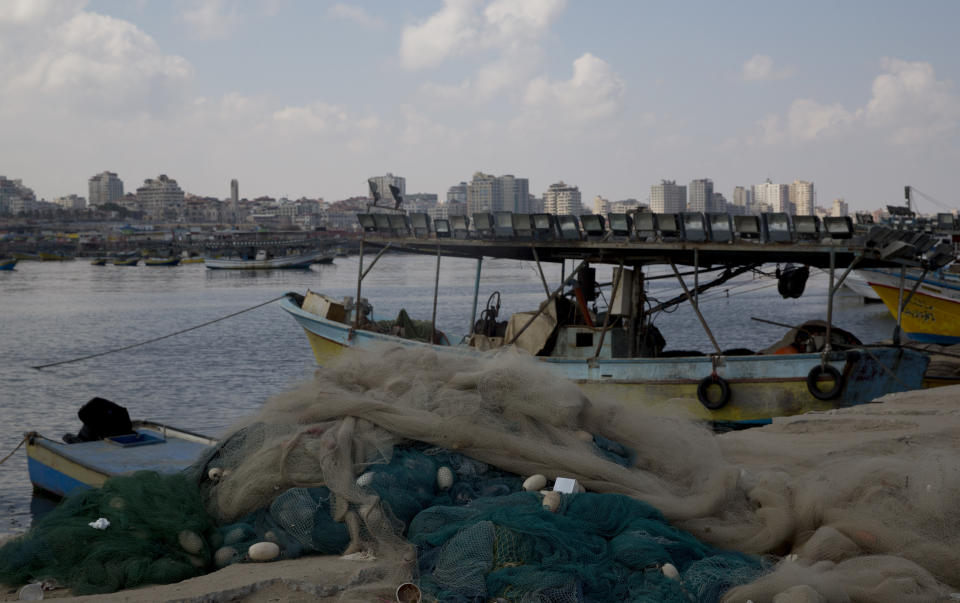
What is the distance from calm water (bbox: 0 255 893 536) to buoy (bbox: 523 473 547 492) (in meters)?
2.10

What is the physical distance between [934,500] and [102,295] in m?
51.1

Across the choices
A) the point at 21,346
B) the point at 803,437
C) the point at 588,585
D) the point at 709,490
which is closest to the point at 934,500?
the point at 709,490

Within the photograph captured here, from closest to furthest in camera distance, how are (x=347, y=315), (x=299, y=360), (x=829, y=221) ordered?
(x=829, y=221), (x=347, y=315), (x=299, y=360)

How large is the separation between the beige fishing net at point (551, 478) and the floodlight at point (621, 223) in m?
5.73

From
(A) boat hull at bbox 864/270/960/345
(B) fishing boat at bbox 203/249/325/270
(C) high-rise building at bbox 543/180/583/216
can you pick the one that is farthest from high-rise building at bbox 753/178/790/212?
(A) boat hull at bbox 864/270/960/345

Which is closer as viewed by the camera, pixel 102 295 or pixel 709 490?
pixel 709 490

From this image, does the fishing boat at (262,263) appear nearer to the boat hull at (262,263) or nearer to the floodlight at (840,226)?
A: the boat hull at (262,263)

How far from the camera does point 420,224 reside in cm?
1350

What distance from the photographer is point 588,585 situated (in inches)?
157

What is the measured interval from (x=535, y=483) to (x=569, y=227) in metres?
7.54

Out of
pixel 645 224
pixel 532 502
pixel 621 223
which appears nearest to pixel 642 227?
pixel 645 224

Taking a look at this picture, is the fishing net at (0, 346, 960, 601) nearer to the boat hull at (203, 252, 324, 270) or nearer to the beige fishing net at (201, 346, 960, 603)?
the beige fishing net at (201, 346, 960, 603)

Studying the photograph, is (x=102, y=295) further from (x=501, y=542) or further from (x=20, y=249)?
(x=20, y=249)

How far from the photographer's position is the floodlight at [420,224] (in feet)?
43.9
